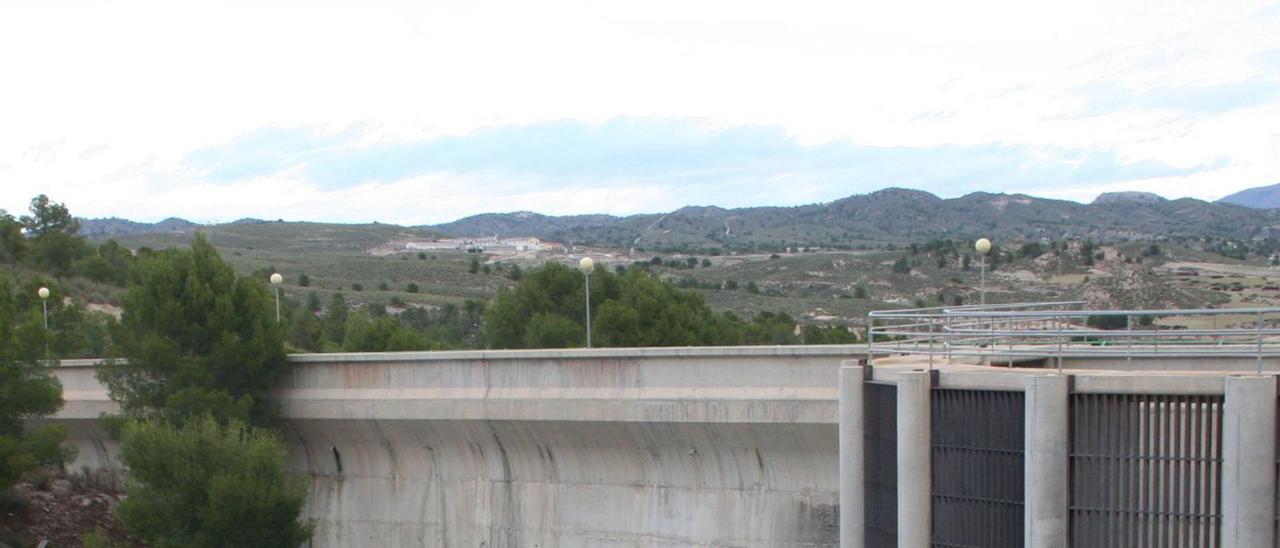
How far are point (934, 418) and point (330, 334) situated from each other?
4609 cm

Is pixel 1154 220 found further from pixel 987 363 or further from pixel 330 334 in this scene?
pixel 987 363

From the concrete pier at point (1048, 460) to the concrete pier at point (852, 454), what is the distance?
2.53m

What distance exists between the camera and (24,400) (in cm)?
2775

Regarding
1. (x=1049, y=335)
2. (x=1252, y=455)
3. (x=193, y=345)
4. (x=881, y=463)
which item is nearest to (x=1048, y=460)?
(x=1049, y=335)

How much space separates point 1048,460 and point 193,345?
19969 mm

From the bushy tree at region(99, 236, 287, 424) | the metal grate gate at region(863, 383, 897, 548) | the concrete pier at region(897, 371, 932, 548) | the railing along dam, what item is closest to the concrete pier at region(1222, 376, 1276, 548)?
the concrete pier at region(897, 371, 932, 548)

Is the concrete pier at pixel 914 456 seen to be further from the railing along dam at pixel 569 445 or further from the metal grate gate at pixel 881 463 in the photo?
the railing along dam at pixel 569 445

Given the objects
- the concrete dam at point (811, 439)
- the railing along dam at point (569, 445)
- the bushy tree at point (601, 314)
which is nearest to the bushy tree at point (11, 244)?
the bushy tree at point (601, 314)

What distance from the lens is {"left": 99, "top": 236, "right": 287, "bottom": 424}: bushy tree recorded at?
90.3 feet

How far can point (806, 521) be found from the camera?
2170cm

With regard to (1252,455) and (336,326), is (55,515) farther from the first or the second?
(336,326)

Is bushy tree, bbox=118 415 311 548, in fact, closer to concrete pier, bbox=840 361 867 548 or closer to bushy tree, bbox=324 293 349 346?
concrete pier, bbox=840 361 867 548

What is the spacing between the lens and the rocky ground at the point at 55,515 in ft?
91.4

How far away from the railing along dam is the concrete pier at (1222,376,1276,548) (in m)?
8.56
